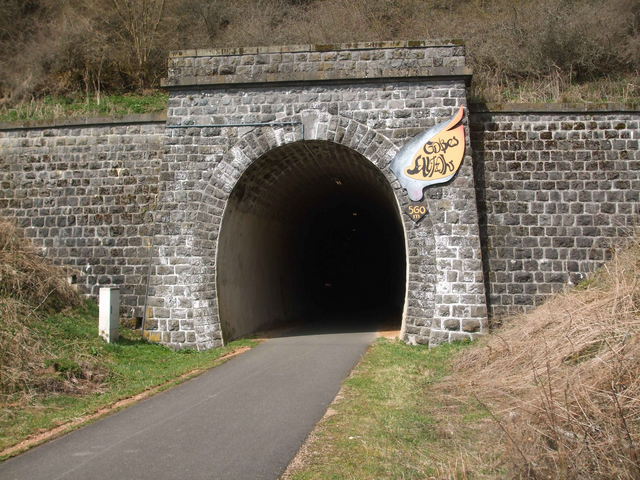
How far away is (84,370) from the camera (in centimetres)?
809

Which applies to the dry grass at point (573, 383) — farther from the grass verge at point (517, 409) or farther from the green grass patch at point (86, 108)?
the green grass patch at point (86, 108)

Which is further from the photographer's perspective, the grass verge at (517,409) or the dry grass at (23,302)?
the dry grass at (23,302)

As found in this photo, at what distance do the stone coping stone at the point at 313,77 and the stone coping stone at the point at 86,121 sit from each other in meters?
1.23

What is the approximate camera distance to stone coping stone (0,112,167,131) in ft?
41.9

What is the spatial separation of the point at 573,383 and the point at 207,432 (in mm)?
3609

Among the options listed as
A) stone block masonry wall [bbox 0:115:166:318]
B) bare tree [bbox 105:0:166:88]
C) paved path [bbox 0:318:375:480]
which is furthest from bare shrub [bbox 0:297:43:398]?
bare tree [bbox 105:0:166:88]

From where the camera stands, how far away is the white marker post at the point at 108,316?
10.4 m

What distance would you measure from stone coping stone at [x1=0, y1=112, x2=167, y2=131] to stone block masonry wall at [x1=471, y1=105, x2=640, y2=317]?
7268 millimetres

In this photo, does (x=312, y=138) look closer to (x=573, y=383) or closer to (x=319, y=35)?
(x=573, y=383)

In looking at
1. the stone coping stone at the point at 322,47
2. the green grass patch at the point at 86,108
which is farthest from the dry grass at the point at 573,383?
the green grass patch at the point at 86,108

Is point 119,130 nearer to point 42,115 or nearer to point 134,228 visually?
point 134,228

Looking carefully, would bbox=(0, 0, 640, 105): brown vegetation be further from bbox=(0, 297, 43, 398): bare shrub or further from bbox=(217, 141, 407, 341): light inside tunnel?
bbox=(0, 297, 43, 398): bare shrub

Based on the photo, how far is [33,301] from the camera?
10508 mm

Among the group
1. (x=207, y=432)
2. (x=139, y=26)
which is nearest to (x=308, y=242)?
(x=139, y=26)
